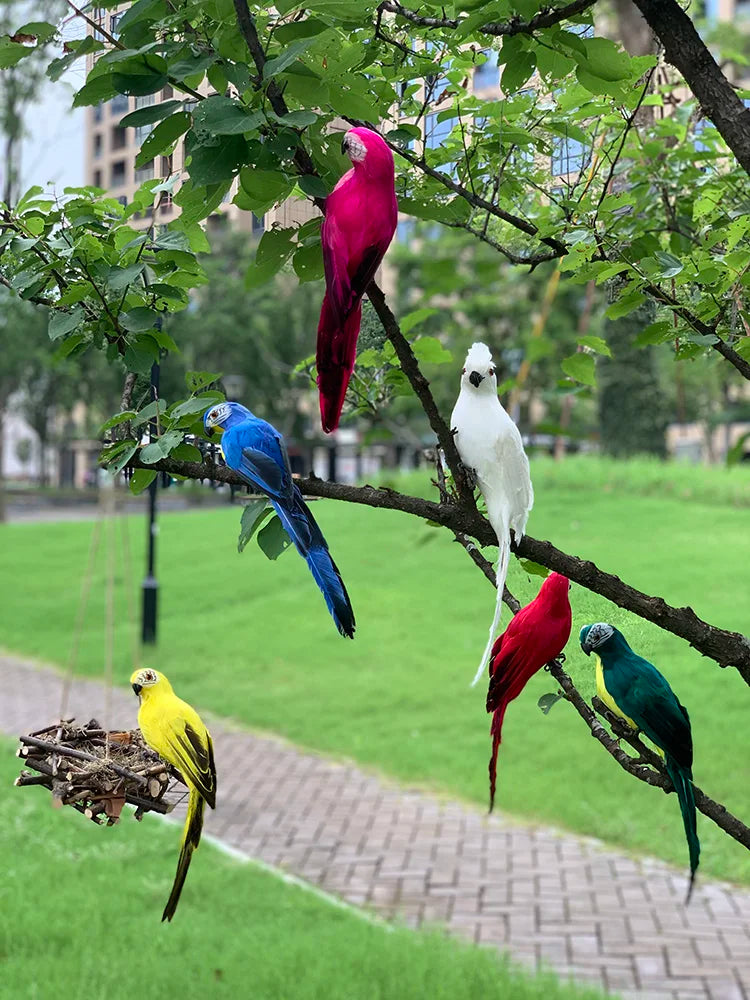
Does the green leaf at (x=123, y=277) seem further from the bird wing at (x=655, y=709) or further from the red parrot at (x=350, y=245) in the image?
the bird wing at (x=655, y=709)

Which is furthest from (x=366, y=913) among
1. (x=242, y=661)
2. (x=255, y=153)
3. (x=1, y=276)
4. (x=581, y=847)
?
(x=242, y=661)

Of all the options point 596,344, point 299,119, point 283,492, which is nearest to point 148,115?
point 299,119

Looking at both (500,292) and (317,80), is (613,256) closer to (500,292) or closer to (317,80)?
(317,80)

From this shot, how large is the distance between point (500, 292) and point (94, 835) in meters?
19.2

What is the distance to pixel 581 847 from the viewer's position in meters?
6.37

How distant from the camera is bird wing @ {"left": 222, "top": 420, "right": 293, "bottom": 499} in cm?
169

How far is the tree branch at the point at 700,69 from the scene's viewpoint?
187 cm

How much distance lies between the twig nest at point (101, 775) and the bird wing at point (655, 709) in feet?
3.07

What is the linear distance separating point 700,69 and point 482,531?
99 cm

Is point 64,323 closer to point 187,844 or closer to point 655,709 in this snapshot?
point 187,844

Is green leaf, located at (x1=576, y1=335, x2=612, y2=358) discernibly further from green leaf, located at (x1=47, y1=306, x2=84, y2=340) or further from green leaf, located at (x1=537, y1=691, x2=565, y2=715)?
green leaf, located at (x1=47, y1=306, x2=84, y2=340)

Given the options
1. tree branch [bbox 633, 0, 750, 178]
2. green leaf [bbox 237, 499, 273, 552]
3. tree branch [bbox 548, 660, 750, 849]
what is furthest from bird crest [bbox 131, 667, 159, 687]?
tree branch [bbox 633, 0, 750, 178]

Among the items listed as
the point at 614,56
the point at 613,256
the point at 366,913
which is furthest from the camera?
the point at 366,913

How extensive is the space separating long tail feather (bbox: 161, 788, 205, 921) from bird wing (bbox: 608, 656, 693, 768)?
0.88m
